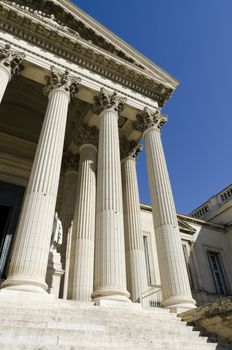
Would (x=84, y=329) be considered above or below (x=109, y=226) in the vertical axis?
below

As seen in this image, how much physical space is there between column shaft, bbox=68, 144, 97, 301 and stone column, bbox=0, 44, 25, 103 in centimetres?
571

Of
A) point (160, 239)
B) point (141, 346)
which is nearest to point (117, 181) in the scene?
point (160, 239)

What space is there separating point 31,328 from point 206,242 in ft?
66.4

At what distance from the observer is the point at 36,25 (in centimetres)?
1358

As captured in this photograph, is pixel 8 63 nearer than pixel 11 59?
Yes

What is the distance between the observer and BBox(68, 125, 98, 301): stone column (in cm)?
1162

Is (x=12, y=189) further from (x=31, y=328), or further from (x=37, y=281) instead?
(x=31, y=328)

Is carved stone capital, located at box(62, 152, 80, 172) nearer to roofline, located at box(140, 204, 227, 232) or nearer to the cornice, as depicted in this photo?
the cornice

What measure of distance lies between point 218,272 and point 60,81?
1880 cm

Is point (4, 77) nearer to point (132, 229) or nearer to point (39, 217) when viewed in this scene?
point (39, 217)

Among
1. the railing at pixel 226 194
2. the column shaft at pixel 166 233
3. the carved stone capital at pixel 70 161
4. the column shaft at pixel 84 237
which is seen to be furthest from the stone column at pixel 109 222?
the railing at pixel 226 194

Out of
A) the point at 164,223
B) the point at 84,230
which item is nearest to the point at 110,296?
the point at 164,223

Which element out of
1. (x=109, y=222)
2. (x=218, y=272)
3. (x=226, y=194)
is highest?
(x=226, y=194)

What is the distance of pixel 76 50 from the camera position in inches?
572
